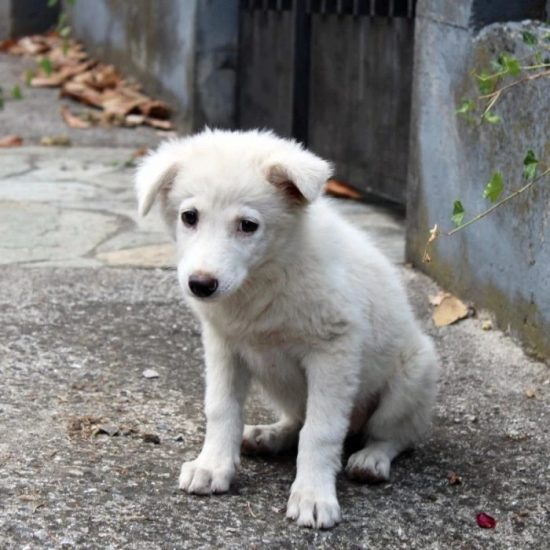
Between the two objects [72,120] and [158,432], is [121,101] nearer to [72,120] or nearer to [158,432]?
[72,120]

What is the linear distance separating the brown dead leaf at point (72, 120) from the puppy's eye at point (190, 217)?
5.73 meters

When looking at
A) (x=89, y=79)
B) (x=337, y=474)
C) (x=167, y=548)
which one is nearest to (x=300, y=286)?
(x=337, y=474)

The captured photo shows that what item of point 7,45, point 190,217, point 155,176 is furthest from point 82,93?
point 190,217

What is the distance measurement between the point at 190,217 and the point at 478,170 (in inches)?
79.1

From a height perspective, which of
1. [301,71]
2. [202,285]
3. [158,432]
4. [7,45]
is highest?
[202,285]

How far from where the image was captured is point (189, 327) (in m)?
4.99

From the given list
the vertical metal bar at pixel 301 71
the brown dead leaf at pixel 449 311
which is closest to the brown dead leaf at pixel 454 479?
the brown dead leaf at pixel 449 311

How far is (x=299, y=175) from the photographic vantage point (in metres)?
3.32

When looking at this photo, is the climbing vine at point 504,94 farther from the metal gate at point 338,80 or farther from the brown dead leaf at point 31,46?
the brown dead leaf at point 31,46

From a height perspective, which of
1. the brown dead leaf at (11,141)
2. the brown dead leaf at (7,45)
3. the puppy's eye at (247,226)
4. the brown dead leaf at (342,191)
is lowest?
the brown dead leaf at (7,45)

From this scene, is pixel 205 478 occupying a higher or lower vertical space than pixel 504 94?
lower

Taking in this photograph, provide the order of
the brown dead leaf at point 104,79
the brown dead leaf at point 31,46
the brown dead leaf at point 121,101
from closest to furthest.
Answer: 1. the brown dead leaf at point 121,101
2. the brown dead leaf at point 104,79
3. the brown dead leaf at point 31,46

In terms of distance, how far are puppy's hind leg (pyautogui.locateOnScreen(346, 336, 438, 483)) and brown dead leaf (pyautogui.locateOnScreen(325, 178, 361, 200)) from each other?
3406 mm

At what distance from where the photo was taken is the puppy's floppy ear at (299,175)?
3324mm
